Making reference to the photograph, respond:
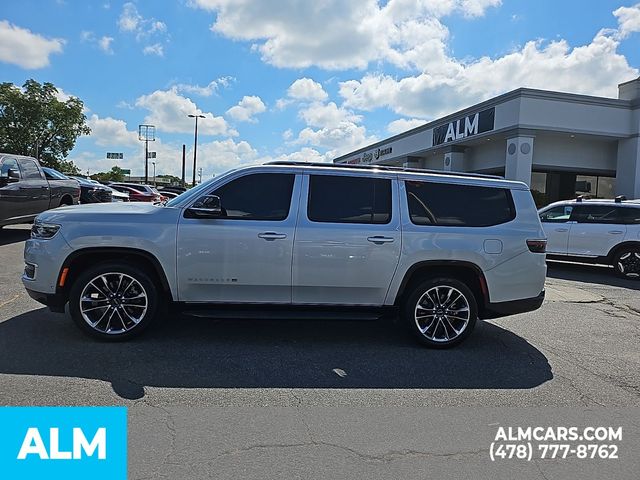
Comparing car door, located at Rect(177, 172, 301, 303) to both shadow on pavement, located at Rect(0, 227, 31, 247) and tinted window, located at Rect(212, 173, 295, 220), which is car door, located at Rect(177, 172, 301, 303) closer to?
tinted window, located at Rect(212, 173, 295, 220)

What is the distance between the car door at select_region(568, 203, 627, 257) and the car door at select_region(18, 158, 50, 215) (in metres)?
12.7

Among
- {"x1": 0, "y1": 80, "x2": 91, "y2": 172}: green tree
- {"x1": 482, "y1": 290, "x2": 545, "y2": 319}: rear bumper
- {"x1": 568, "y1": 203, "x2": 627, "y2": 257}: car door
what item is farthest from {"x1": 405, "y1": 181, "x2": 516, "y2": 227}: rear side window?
{"x1": 0, "y1": 80, "x2": 91, "y2": 172}: green tree

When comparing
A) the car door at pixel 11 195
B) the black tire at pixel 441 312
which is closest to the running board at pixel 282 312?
the black tire at pixel 441 312

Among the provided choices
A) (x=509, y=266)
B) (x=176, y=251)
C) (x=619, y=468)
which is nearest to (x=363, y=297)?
(x=509, y=266)

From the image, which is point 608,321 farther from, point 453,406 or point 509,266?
point 453,406

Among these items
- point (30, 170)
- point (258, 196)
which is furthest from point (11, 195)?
point (258, 196)

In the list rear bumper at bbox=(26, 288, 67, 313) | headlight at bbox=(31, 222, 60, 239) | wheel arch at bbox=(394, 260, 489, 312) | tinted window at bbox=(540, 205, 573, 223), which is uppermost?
tinted window at bbox=(540, 205, 573, 223)

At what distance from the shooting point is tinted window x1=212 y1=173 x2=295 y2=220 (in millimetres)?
5285

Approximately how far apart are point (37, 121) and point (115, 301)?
55770 mm

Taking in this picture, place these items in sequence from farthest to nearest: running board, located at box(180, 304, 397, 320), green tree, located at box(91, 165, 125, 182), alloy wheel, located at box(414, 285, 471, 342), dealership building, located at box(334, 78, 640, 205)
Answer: green tree, located at box(91, 165, 125, 182) → dealership building, located at box(334, 78, 640, 205) → alloy wheel, located at box(414, 285, 471, 342) → running board, located at box(180, 304, 397, 320)

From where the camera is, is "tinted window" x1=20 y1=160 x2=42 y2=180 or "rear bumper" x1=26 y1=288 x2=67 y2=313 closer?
"rear bumper" x1=26 y1=288 x2=67 y2=313

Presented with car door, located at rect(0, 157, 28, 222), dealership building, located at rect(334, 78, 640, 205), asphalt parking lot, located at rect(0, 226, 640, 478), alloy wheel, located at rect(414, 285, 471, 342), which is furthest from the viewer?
dealership building, located at rect(334, 78, 640, 205)

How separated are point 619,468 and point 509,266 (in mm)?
2571

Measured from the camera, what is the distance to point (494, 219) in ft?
18.4
